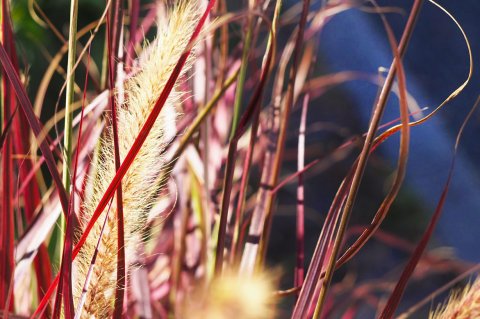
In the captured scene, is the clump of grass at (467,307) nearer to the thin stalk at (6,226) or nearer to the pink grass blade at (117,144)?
the pink grass blade at (117,144)

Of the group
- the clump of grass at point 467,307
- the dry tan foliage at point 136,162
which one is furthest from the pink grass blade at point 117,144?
the clump of grass at point 467,307

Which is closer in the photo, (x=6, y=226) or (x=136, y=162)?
(x=136, y=162)

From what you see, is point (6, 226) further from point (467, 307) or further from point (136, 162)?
point (467, 307)

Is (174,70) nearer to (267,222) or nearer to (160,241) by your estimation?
(267,222)

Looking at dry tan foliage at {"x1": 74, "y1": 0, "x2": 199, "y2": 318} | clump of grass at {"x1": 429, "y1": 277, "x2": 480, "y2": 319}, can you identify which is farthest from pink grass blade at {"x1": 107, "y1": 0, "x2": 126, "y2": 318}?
clump of grass at {"x1": 429, "y1": 277, "x2": 480, "y2": 319}

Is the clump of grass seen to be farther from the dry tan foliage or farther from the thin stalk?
the thin stalk

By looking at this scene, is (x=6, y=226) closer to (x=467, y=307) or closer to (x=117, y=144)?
(x=117, y=144)

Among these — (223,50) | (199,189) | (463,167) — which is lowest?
(463,167)

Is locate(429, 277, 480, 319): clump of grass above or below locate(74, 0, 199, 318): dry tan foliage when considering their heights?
below

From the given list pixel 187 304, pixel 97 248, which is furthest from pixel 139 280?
pixel 97 248

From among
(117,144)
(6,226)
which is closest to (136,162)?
(117,144)

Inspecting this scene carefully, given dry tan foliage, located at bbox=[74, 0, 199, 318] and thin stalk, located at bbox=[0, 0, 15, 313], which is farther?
thin stalk, located at bbox=[0, 0, 15, 313]
